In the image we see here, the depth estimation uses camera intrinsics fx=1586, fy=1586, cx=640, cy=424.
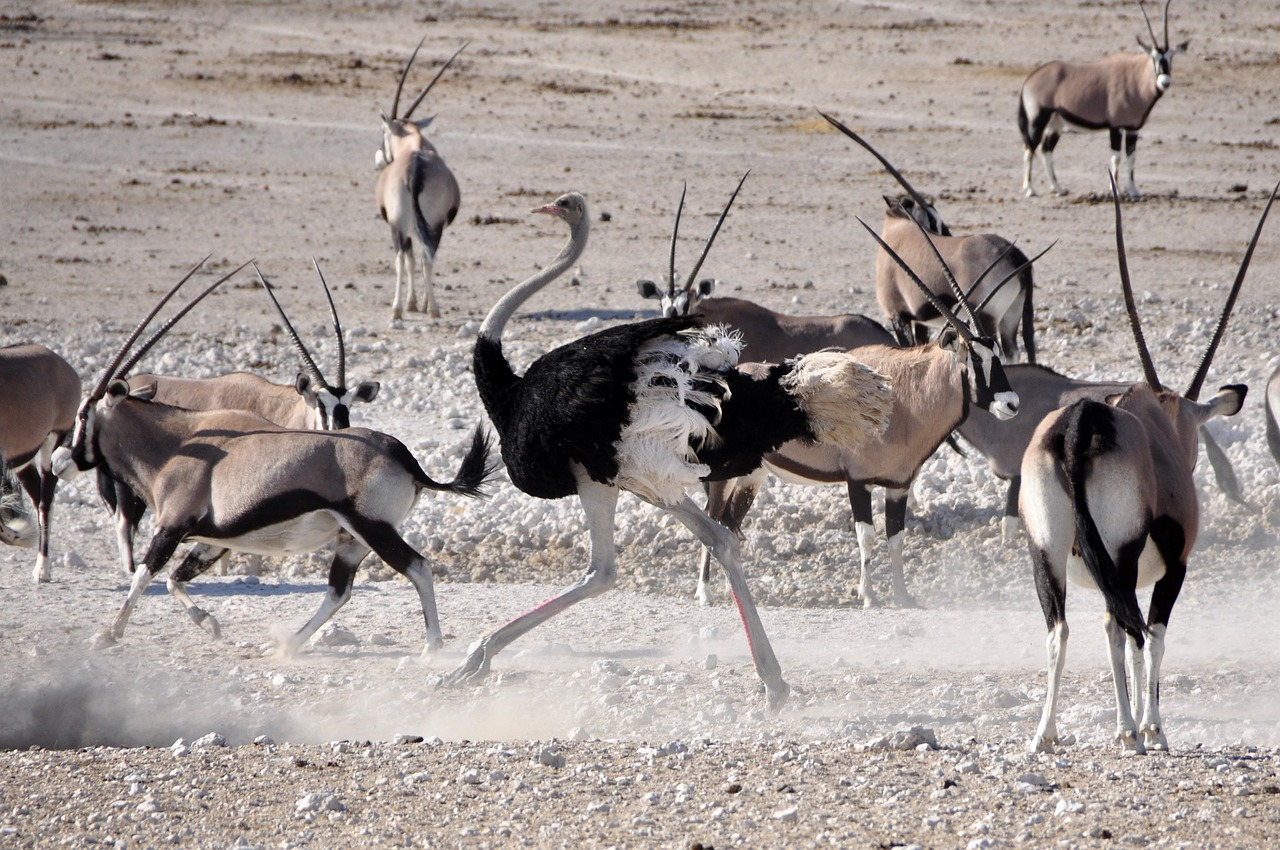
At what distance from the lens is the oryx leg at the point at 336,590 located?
22.5 feet

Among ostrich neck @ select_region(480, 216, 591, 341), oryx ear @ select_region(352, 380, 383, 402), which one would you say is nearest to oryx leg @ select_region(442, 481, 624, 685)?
ostrich neck @ select_region(480, 216, 591, 341)

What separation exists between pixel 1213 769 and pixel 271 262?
41.1 feet

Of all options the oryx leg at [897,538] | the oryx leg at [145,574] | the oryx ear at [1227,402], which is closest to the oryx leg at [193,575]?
the oryx leg at [145,574]

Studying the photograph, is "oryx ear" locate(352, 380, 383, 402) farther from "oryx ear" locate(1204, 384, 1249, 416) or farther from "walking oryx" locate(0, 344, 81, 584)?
"oryx ear" locate(1204, 384, 1249, 416)

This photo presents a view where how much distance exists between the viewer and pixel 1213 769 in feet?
14.8

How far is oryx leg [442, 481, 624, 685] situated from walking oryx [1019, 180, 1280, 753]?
1.69m

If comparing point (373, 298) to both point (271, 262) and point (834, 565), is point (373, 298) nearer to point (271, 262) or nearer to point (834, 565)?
point (271, 262)

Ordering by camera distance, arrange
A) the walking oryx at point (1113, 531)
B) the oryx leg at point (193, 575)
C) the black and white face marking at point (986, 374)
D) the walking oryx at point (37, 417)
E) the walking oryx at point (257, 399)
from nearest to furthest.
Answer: the walking oryx at point (1113, 531) → the oryx leg at point (193, 575) → the black and white face marking at point (986, 374) → the walking oryx at point (257, 399) → the walking oryx at point (37, 417)

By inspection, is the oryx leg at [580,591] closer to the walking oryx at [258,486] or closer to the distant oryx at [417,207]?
the walking oryx at [258,486]

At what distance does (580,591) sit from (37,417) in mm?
3895

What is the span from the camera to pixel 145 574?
687 centimetres

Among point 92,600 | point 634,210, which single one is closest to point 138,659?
point 92,600

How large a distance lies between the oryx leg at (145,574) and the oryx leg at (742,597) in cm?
234

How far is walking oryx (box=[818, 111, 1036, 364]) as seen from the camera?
1070 cm
